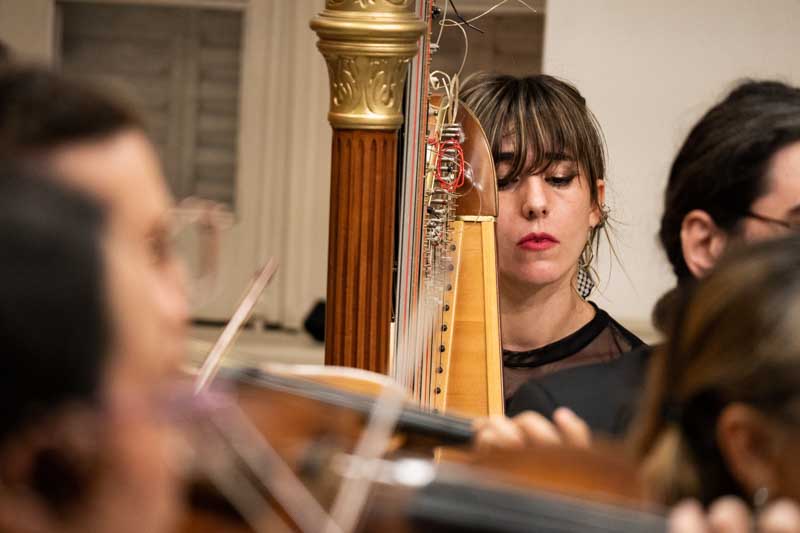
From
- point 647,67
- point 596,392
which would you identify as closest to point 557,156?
point 596,392

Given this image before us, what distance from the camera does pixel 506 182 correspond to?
7.95 feet

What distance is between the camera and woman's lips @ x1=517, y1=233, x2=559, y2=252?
8.01ft

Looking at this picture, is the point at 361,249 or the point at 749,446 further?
the point at 361,249

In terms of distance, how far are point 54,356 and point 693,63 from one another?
326 cm

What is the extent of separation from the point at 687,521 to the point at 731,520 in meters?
0.04

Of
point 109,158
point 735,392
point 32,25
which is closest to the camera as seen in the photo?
point 109,158

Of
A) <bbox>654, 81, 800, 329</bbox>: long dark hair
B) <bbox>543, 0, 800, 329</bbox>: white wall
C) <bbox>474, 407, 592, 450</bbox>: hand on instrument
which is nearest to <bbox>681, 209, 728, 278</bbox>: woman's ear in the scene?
<bbox>654, 81, 800, 329</bbox>: long dark hair

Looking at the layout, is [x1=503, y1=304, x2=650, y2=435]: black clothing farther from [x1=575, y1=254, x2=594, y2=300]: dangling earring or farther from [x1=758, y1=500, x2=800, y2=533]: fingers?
[x1=575, y1=254, x2=594, y2=300]: dangling earring

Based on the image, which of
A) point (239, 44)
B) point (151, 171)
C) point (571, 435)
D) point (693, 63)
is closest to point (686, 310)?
point (571, 435)

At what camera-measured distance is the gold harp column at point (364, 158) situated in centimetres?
158

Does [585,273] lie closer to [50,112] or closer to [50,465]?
[50,112]

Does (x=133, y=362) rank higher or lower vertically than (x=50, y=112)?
lower

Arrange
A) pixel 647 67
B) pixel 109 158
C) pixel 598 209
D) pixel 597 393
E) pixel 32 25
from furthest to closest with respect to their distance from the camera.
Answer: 1. pixel 32 25
2. pixel 647 67
3. pixel 598 209
4. pixel 597 393
5. pixel 109 158

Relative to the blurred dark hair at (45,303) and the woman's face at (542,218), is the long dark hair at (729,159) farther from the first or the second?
the blurred dark hair at (45,303)
